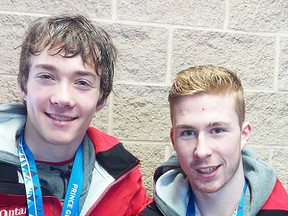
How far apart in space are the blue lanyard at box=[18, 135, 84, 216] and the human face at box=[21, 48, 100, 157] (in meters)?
0.09

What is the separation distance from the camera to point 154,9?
6.91ft

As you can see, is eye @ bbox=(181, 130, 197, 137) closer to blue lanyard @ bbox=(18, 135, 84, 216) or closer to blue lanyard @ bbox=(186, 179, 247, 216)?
blue lanyard @ bbox=(186, 179, 247, 216)

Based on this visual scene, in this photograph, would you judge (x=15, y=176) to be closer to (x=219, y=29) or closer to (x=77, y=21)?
(x=77, y=21)

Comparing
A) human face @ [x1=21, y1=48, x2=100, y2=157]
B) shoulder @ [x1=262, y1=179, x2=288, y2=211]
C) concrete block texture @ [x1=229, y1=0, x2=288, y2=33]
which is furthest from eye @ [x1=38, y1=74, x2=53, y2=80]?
concrete block texture @ [x1=229, y1=0, x2=288, y2=33]

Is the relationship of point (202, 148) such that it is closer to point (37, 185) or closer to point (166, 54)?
point (37, 185)

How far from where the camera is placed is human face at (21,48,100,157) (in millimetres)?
1491

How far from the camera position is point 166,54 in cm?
212

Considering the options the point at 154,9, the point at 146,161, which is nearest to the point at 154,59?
the point at 154,9

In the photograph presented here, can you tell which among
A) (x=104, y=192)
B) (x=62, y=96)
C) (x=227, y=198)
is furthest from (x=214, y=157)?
(x=62, y=96)

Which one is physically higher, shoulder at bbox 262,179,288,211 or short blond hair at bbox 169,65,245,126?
short blond hair at bbox 169,65,245,126

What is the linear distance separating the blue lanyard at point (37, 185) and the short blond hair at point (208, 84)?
0.41 meters

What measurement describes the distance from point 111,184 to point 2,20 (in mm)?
897

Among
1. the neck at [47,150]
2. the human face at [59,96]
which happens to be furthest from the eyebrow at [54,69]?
the neck at [47,150]

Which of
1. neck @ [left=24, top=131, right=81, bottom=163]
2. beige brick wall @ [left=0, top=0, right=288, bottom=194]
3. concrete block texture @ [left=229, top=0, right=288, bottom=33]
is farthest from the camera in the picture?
concrete block texture @ [left=229, top=0, right=288, bottom=33]
